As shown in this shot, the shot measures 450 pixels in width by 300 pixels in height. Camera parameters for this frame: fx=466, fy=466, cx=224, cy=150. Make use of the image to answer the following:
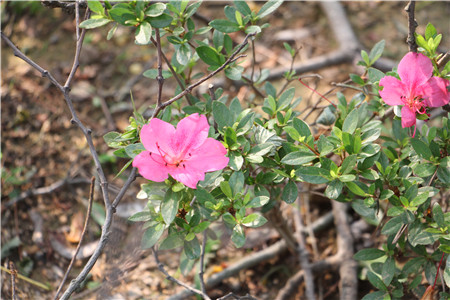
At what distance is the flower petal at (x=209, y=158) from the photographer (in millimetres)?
1329

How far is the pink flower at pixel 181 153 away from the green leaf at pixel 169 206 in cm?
8

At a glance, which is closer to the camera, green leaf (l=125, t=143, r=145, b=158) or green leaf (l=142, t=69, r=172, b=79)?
green leaf (l=125, t=143, r=145, b=158)

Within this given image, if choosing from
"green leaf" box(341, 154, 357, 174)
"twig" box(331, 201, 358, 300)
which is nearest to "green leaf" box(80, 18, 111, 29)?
"green leaf" box(341, 154, 357, 174)

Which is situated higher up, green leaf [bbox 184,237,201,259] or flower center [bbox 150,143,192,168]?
flower center [bbox 150,143,192,168]

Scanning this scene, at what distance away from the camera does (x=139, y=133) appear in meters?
1.47

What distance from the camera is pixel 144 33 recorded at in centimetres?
145

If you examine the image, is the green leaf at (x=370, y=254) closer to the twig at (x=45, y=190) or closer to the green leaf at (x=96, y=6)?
the green leaf at (x=96, y=6)

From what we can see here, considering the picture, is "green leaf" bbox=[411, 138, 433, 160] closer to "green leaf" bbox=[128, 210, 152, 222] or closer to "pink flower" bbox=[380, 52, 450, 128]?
"pink flower" bbox=[380, 52, 450, 128]

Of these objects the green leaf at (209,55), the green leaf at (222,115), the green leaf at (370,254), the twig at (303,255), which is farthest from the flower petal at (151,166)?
the twig at (303,255)

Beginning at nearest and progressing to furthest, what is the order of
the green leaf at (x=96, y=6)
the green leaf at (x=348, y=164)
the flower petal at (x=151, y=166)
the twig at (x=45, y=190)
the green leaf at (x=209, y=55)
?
the flower petal at (x=151, y=166), the green leaf at (x=348, y=164), the green leaf at (x=96, y=6), the green leaf at (x=209, y=55), the twig at (x=45, y=190)

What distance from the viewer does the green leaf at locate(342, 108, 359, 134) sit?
1.47 metres

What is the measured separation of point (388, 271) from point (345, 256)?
20.9 inches

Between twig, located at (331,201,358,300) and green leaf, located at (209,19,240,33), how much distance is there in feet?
3.76

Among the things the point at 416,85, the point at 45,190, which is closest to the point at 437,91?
the point at 416,85
